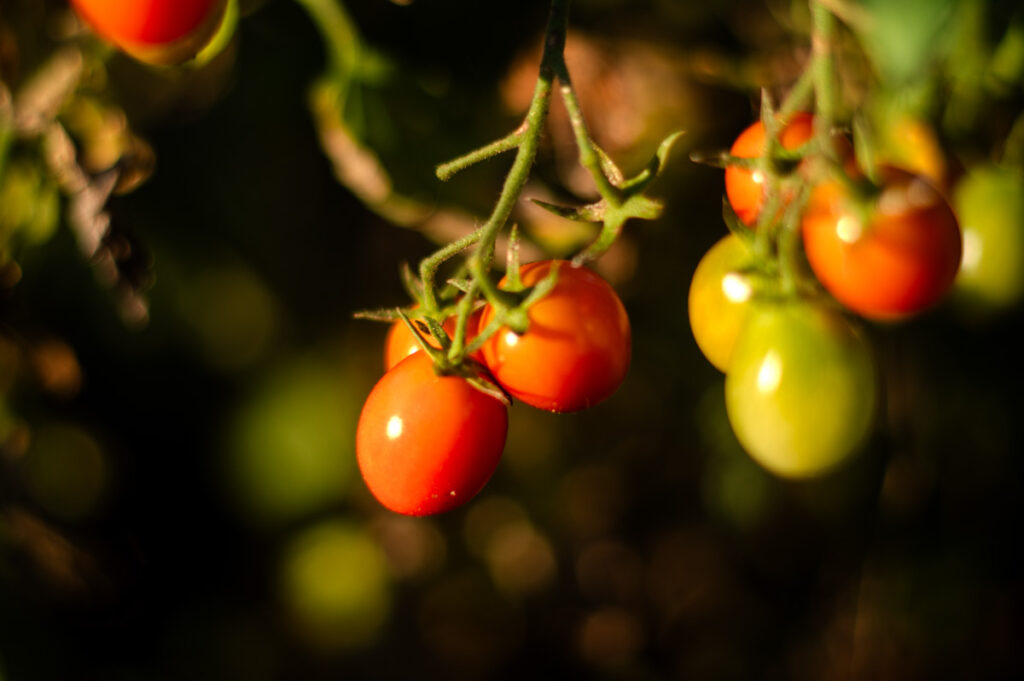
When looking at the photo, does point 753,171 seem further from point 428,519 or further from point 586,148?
point 428,519

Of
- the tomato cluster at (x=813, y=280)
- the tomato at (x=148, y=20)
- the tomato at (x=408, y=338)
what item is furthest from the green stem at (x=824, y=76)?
the tomato at (x=148, y=20)

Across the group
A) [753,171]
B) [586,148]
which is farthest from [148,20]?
[753,171]

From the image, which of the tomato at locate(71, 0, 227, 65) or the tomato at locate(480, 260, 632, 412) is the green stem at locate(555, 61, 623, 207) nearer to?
the tomato at locate(480, 260, 632, 412)

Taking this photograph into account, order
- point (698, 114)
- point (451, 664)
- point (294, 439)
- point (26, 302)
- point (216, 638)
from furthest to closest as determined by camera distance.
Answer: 1. point (451, 664)
2. point (216, 638)
3. point (294, 439)
4. point (698, 114)
5. point (26, 302)

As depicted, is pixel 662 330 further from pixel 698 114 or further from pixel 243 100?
pixel 243 100

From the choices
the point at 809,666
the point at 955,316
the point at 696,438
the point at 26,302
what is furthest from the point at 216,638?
the point at 955,316
